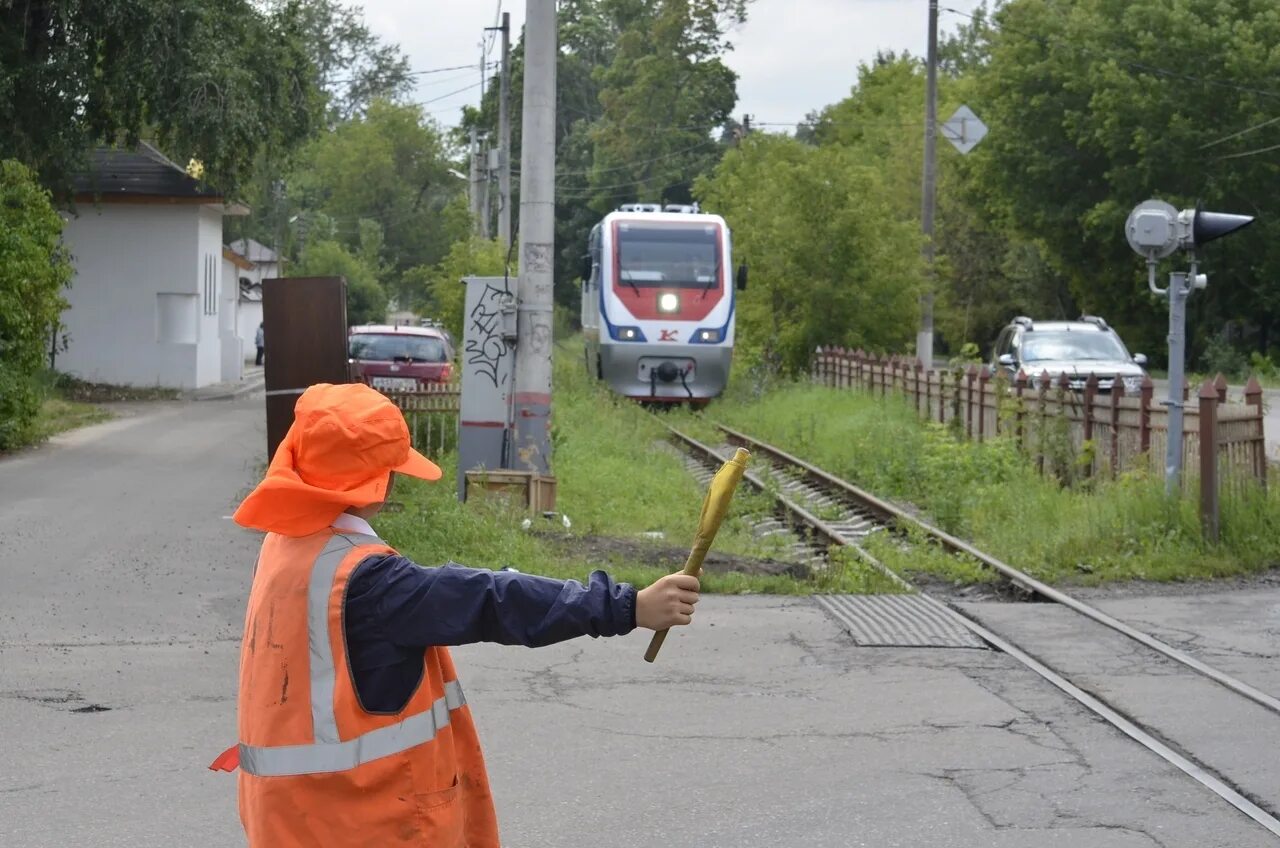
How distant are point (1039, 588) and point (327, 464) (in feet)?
29.6

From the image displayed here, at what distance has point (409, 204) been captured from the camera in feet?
328

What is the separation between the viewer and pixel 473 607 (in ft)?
11.2

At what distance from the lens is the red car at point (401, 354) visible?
2717 cm

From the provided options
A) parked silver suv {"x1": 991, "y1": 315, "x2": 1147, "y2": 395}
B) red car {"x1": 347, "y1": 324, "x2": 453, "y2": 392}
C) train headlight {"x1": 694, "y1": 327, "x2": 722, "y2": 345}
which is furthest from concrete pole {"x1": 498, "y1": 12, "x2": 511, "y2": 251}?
parked silver suv {"x1": 991, "y1": 315, "x2": 1147, "y2": 395}

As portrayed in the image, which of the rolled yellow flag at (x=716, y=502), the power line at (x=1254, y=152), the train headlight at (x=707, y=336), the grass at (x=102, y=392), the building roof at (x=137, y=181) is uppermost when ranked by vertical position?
the power line at (x=1254, y=152)

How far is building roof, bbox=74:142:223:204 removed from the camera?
35.8 metres

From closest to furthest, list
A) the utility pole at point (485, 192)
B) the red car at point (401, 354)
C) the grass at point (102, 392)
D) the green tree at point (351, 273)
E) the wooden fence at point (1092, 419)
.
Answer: the wooden fence at point (1092, 419), the red car at point (401, 354), the grass at point (102, 392), the utility pole at point (485, 192), the green tree at point (351, 273)

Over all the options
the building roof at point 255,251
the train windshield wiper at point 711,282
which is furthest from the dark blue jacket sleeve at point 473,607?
the building roof at point 255,251

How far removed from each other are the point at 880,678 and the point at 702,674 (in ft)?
2.99

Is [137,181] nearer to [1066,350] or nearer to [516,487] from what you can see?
[1066,350]

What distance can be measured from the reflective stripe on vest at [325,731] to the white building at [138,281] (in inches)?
1340

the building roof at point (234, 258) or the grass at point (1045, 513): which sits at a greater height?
the building roof at point (234, 258)

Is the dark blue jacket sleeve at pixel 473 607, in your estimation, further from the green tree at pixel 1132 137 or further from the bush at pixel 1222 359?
the green tree at pixel 1132 137

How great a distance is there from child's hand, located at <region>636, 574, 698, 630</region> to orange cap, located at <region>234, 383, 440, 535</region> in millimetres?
571
